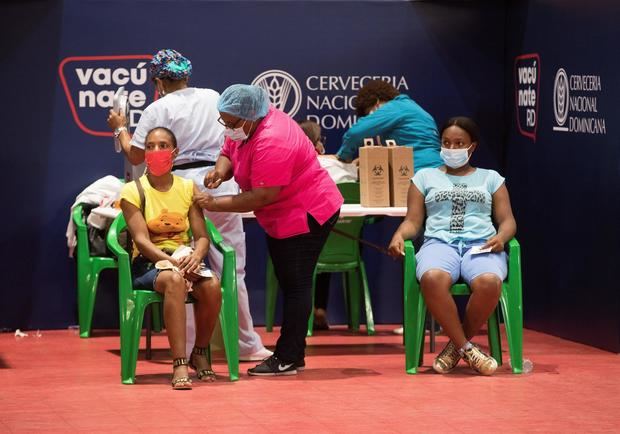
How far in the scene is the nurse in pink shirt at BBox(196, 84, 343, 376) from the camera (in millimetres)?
6773

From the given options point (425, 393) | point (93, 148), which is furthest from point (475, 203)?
point (93, 148)

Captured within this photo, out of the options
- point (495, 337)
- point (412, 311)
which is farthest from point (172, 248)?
point (495, 337)

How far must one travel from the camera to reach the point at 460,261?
7.22m

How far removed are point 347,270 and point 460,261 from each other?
1897 millimetres

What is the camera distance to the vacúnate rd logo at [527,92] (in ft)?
29.5

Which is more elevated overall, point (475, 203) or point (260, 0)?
point (260, 0)

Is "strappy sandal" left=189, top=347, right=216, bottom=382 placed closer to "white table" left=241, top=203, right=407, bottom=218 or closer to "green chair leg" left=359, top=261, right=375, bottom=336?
"white table" left=241, top=203, right=407, bottom=218

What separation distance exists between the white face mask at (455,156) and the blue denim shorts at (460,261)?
42 centimetres

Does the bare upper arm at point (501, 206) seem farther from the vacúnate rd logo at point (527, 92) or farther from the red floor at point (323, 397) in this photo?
the vacúnate rd logo at point (527, 92)

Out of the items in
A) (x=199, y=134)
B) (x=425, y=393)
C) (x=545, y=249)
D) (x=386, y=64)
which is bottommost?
(x=425, y=393)

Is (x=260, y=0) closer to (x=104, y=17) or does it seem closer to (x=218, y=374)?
(x=104, y=17)

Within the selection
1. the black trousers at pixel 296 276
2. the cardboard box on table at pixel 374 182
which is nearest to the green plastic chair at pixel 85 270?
the cardboard box on table at pixel 374 182

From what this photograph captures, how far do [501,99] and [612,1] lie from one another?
1.78 m

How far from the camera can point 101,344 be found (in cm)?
847
